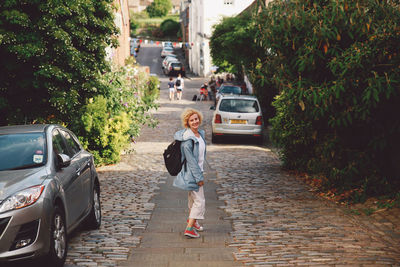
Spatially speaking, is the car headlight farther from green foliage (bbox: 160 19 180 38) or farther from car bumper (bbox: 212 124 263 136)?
green foliage (bbox: 160 19 180 38)

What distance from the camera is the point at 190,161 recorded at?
712 centimetres

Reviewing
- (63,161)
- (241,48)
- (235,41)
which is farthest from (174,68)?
(63,161)

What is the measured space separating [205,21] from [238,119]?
39.7 meters

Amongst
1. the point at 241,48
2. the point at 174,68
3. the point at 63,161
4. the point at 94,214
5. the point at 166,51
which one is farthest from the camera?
the point at 166,51

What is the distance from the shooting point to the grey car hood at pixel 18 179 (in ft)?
18.0

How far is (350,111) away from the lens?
891 cm

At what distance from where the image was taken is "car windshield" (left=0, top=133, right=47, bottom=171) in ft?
20.4

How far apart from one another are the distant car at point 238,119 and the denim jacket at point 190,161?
39.9 ft

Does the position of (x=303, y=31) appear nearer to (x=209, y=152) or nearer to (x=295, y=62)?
(x=295, y=62)

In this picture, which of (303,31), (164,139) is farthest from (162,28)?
(303,31)

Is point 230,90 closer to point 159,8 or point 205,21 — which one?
point 205,21

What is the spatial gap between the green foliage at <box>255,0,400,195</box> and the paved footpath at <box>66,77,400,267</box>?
3.41ft

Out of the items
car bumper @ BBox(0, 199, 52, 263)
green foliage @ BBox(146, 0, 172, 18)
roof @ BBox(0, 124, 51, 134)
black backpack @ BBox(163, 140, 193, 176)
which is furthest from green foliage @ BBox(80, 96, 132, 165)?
green foliage @ BBox(146, 0, 172, 18)

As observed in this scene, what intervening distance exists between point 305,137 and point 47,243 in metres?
7.94
